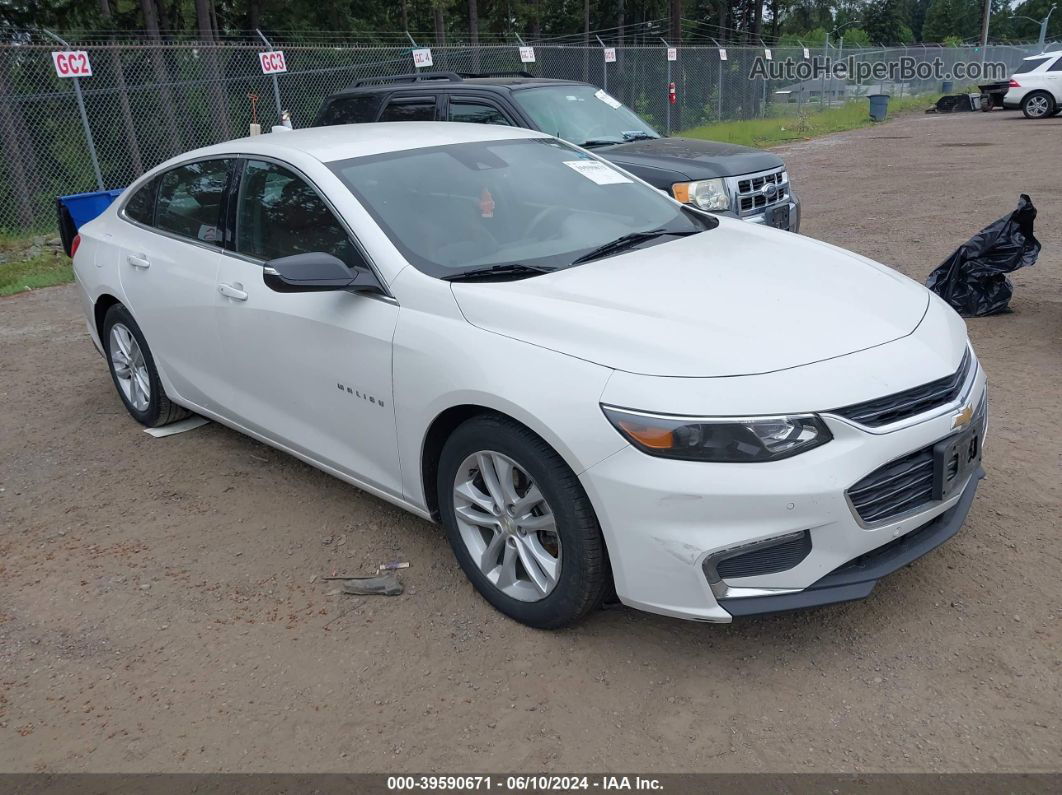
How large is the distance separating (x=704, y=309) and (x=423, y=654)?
61.0 inches

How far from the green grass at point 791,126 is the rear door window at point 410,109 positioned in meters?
16.0

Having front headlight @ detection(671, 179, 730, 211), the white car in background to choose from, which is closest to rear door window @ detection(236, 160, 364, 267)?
front headlight @ detection(671, 179, 730, 211)

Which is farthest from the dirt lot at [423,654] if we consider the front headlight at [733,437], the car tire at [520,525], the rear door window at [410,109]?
the rear door window at [410,109]

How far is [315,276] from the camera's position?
11.1ft

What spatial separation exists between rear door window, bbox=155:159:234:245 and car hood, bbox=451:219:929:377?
1.75m

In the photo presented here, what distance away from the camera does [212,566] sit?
3871mm

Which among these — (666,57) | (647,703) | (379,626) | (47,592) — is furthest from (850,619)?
(666,57)

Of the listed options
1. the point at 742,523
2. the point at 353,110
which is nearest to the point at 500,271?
the point at 742,523

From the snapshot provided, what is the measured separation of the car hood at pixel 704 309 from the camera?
2.85m

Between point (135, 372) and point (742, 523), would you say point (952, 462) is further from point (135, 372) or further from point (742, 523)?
point (135, 372)

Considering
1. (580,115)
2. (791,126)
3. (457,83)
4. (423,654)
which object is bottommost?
(791,126)

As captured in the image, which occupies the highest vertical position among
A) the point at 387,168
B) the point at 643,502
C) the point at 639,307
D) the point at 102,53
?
the point at 102,53

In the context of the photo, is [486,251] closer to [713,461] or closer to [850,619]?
[713,461]

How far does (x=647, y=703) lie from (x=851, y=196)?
11.8 meters
